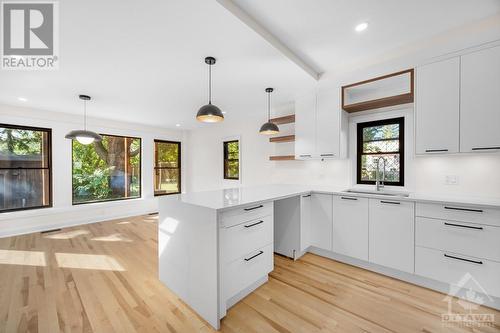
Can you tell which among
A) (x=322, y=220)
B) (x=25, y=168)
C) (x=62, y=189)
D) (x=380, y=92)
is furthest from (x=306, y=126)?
(x=25, y=168)

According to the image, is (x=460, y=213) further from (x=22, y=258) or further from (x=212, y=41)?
(x=22, y=258)

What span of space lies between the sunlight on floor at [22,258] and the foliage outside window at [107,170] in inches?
73.9

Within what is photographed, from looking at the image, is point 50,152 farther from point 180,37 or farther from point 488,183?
point 488,183

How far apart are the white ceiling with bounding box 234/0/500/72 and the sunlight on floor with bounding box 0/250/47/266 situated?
162 inches

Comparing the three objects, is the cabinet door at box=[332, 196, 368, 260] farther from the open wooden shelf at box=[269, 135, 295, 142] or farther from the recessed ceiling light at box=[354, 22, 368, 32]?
the recessed ceiling light at box=[354, 22, 368, 32]

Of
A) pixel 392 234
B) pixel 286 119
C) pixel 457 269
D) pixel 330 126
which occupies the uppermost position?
pixel 286 119

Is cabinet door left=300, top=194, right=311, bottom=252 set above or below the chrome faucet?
below

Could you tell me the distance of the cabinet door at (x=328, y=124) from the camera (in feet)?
9.86

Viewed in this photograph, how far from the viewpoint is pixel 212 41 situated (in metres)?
2.03

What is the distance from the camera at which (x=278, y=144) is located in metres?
4.29

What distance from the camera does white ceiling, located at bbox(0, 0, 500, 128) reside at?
5.62ft

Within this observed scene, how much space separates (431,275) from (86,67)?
4.63m

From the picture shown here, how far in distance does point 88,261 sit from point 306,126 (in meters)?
3.81

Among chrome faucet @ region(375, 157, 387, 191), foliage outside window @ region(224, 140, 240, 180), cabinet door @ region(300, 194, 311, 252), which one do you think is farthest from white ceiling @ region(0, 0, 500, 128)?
foliage outside window @ region(224, 140, 240, 180)
